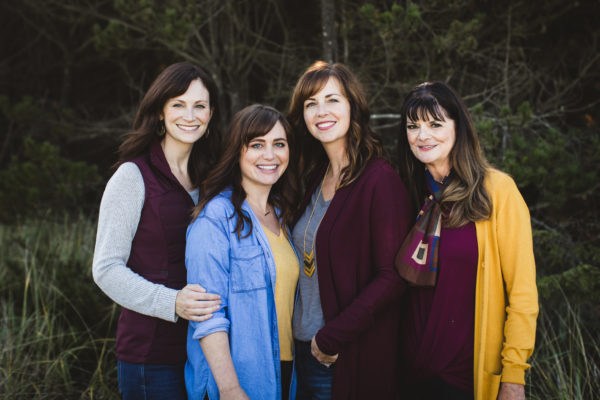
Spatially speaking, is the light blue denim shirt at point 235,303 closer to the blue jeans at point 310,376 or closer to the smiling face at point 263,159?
the blue jeans at point 310,376

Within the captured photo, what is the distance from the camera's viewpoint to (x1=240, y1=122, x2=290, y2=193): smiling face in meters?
2.32

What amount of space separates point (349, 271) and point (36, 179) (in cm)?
405

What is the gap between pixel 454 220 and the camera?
2092 mm

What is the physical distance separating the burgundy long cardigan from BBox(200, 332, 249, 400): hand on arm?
0.42m

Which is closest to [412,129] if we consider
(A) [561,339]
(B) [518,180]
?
(B) [518,180]

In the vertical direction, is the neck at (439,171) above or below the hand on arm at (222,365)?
above

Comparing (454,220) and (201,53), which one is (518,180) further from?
(201,53)

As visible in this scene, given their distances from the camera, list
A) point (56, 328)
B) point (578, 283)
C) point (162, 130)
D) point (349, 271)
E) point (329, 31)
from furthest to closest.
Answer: point (329, 31) → point (56, 328) → point (578, 283) → point (162, 130) → point (349, 271)

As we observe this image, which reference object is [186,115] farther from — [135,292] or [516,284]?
[516,284]

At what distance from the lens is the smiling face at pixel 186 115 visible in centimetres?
243

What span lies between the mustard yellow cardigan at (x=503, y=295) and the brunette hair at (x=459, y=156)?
0.07m

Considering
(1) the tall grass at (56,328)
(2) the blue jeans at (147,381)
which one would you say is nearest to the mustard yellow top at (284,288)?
(2) the blue jeans at (147,381)

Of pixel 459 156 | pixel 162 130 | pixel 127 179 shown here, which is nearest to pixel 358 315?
pixel 459 156

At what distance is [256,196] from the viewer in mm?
2404
